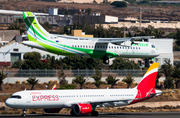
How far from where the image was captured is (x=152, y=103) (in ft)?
220

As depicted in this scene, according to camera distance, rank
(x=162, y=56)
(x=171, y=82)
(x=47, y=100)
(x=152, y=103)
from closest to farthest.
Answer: (x=47, y=100) → (x=152, y=103) → (x=171, y=82) → (x=162, y=56)

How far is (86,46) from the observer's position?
198ft

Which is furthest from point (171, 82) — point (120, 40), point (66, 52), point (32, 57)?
point (32, 57)

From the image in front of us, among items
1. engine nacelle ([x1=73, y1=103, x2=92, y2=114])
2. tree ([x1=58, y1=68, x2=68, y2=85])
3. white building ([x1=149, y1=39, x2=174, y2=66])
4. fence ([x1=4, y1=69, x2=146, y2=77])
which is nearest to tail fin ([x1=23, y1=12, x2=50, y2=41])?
engine nacelle ([x1=73, y1=103, x2=92, y2=114])

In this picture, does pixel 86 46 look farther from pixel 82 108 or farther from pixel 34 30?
pixel 82 108

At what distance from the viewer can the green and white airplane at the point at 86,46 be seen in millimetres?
58969

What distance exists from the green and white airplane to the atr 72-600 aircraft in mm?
7494

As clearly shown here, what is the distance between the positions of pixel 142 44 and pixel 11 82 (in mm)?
37942

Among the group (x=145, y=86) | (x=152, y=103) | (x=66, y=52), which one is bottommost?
(x=152, y=103)

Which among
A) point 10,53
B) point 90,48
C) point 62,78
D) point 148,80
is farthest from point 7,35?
point 148,80

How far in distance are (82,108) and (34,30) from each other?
18.4m

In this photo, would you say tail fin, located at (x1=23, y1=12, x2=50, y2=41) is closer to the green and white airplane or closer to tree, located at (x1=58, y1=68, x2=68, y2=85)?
the green and white airplane

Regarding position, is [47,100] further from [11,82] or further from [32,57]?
[32,57]

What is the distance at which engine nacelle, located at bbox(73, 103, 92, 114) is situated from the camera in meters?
51.0
